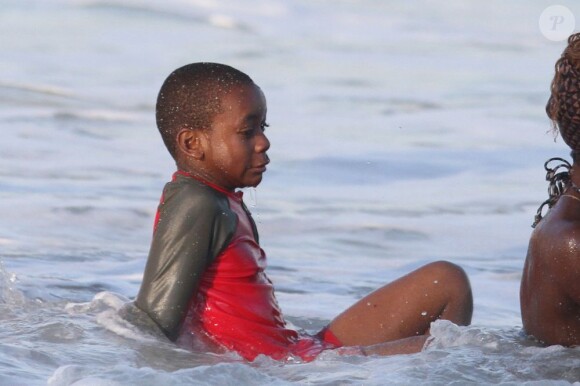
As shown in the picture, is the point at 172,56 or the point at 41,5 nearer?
the point at 172,56

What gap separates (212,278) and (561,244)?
1.11 meters

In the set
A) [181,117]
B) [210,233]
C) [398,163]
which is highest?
[181,117]

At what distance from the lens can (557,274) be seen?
4.21 meters

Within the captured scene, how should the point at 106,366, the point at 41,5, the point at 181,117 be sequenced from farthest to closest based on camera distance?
the point at 41,5 → the point at 181,117 → the point at 106,366

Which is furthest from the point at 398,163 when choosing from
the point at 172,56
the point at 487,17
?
the point at 487,17

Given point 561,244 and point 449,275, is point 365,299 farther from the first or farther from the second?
point 561,244

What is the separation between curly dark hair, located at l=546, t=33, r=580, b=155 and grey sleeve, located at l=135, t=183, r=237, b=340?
109 centimetres

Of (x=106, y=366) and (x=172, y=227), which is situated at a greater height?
(x=172, y=227)

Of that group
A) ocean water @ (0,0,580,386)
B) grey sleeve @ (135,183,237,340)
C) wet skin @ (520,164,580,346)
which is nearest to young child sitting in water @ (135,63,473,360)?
grey sleeve @ (135,183,237,340)

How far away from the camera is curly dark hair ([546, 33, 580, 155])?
13.5 ft

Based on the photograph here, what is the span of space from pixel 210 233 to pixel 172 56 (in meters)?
7.97

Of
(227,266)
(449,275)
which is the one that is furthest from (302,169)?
(227,266)

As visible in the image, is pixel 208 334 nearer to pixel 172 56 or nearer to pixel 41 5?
pixel 172 56

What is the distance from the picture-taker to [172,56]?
39.5ft
